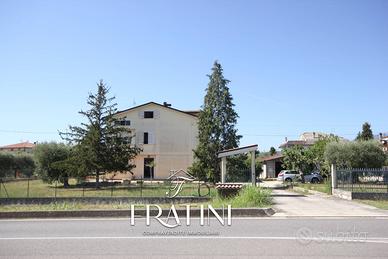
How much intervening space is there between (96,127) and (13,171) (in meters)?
25.4

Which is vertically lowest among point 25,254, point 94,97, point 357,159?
point 25,254

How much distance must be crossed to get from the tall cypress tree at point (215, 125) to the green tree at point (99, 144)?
602cm

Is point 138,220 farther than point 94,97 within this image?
No

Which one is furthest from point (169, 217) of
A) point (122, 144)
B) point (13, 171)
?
point (13, 171)

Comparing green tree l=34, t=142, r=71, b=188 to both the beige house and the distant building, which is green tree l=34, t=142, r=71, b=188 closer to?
the beige house

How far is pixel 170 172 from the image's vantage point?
53625mm

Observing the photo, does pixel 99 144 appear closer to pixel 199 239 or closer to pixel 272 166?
pixel 199 239

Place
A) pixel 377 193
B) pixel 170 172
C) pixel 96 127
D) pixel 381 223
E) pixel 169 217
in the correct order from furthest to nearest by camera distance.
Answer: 1. pixel 170 172
2. pixel 96 127
3. pixel 377 193
4. pixel 169 217
5. pixel 381 223

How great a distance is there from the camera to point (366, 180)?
970 inches

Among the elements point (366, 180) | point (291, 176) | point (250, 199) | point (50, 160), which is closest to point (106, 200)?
point (250, 199)

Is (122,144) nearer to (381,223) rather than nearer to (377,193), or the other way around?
(377,193)

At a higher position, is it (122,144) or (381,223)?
(122,144)

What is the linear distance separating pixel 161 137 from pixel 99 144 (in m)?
19.9

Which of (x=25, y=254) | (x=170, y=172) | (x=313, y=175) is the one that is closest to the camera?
(x=25, y=254)
